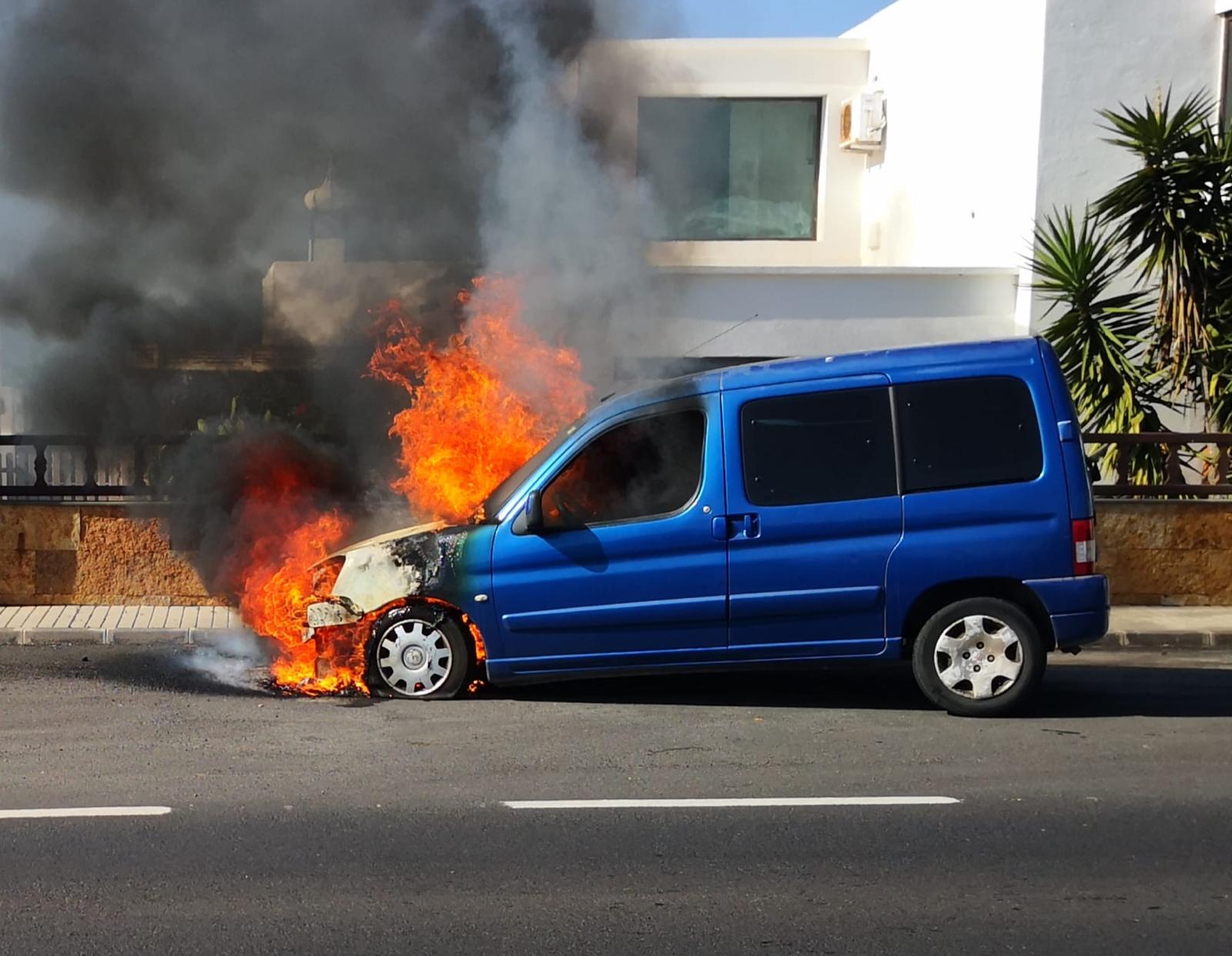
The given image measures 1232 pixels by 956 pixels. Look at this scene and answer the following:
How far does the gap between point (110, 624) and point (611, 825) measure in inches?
220

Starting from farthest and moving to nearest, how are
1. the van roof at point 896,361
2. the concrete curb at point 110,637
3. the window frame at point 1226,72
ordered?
the window frame at point 1226,72, the concrete curb at point 110,637, the van roof at point 896,361

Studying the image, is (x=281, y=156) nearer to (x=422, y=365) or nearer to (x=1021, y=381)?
(x=422, y=365)

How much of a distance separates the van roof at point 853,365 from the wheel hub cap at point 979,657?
1335 millimetres

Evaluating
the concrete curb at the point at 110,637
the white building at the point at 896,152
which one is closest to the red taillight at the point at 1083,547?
the white building at the point at 896,152

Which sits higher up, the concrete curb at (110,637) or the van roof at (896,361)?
the van roof at (896,361)

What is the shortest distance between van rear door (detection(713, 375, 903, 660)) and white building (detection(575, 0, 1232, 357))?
4.14 m

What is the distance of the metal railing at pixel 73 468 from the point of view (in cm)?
1055

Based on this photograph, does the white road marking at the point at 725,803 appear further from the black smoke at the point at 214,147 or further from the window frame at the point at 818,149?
the window frame at the point at 818,149

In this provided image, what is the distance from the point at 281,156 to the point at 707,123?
600 cm

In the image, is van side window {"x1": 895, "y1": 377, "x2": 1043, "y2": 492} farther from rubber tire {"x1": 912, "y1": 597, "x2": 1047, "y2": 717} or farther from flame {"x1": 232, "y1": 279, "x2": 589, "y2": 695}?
flame {"x1": 232, "y1": 279, "x2": 589, "y2": 695}

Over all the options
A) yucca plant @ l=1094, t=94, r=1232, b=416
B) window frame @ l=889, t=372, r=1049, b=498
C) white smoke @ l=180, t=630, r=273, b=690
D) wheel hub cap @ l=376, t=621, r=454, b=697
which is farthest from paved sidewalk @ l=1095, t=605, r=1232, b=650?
white smoke @ l=180, t=630, r=273, b=690

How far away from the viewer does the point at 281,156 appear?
11078 mm

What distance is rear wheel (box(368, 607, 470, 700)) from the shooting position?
293 inches

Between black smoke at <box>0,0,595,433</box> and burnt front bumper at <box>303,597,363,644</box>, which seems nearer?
burnt front bumper at <box>303,597,363,644</box>
